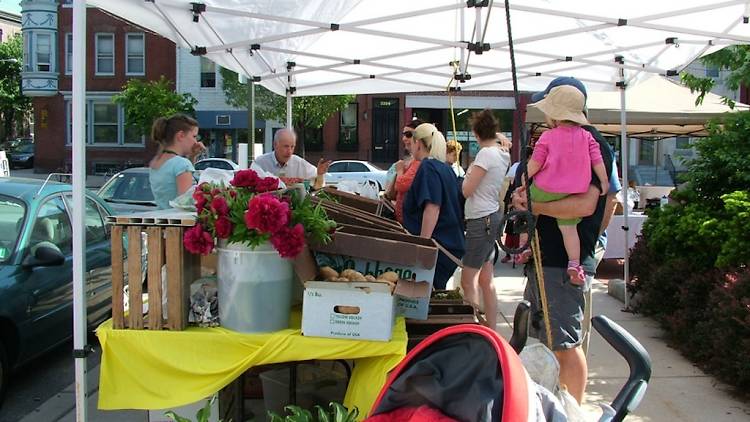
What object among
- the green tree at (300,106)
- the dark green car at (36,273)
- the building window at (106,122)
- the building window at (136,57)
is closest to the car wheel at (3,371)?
the dark green car at (36,273)

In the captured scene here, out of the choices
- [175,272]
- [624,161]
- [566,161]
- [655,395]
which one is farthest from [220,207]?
[624,161]

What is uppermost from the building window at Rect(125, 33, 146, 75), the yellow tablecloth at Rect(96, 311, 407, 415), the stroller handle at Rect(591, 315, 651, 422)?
the building window at Rect(125, 33, 146, 75)

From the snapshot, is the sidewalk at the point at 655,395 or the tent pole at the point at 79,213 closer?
the tent pole at the point at 79,213

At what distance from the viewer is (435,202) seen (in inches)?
190

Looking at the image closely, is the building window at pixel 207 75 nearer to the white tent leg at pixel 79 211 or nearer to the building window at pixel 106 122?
the building window at pixel 106 122

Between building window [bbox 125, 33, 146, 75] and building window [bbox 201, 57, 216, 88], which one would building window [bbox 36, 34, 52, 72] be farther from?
→ building window [bbox 201, 57, 216, 88]

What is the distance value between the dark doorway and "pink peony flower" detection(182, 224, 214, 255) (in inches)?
1183

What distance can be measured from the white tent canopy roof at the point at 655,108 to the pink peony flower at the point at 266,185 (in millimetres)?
7111

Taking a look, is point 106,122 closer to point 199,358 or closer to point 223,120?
point 223,120

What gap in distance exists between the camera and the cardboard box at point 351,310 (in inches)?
114

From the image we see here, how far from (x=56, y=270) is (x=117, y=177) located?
5.20 meters

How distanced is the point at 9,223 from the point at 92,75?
31472mm

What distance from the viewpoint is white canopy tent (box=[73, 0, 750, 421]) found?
528cm

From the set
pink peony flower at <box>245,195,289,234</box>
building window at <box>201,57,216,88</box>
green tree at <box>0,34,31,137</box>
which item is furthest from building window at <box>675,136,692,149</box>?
green tree at <box>0,34,31,137</box>
